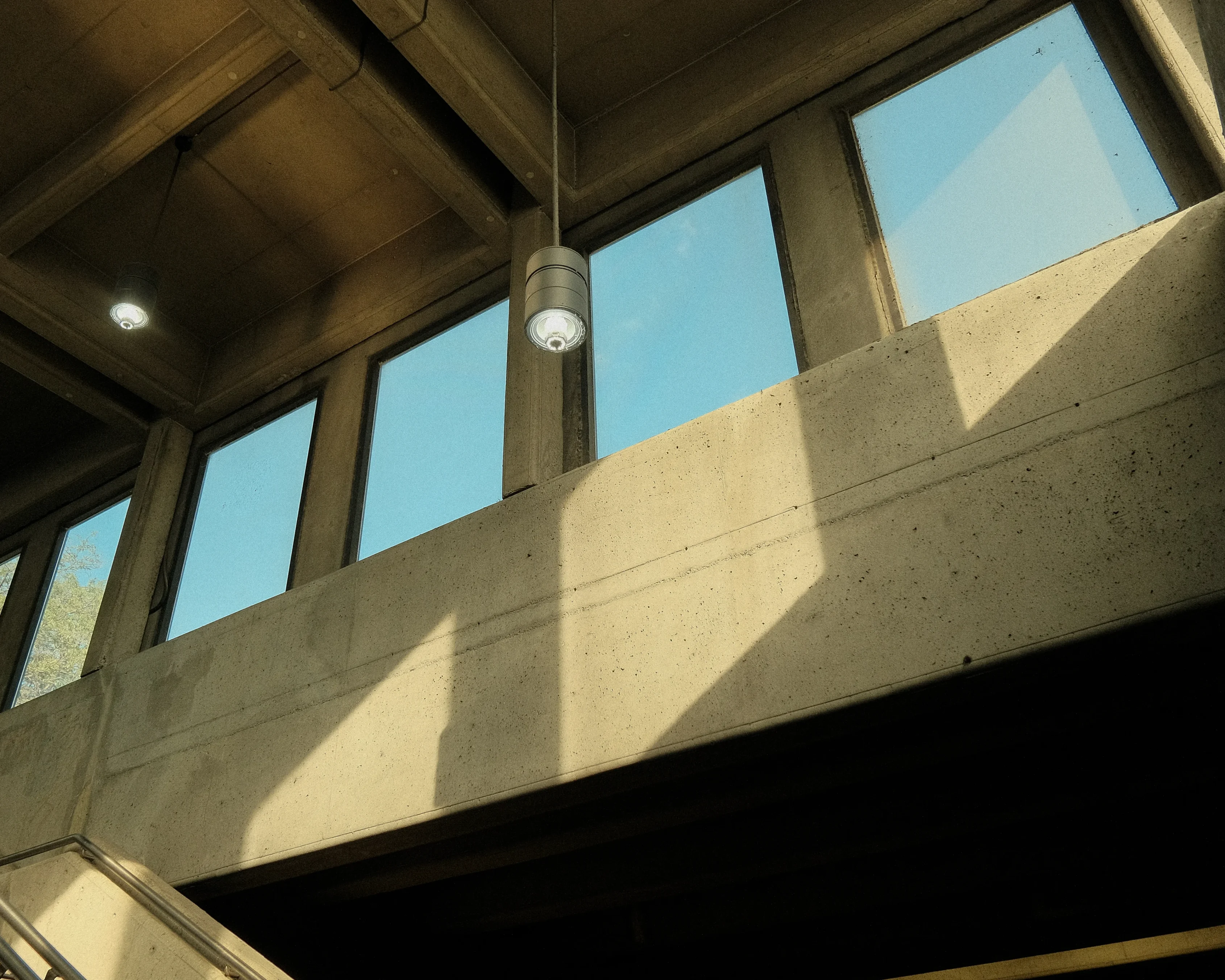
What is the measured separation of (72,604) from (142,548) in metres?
→ 1.41

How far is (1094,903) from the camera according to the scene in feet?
19.0

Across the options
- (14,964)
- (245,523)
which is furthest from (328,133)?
(14,964)

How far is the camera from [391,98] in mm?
6781

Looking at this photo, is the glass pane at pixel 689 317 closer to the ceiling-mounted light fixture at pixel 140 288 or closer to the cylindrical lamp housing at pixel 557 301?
the cylindrical lamp housing at pixel 557 301

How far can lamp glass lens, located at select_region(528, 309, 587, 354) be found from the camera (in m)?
4.88

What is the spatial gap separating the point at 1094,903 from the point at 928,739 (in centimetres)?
210

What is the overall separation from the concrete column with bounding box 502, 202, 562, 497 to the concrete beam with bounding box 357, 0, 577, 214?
0.40m

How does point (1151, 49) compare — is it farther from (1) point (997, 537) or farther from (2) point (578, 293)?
(2) point (578, 293)

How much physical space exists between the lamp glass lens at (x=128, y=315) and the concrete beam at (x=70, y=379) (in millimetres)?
1832

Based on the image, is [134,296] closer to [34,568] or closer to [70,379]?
[70,379]

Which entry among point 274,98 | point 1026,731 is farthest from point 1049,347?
point 274,98

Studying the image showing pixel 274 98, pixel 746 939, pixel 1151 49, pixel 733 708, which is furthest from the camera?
pixel 274 98

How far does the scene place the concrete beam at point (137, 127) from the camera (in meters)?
6.81

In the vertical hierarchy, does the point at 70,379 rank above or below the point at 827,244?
above
